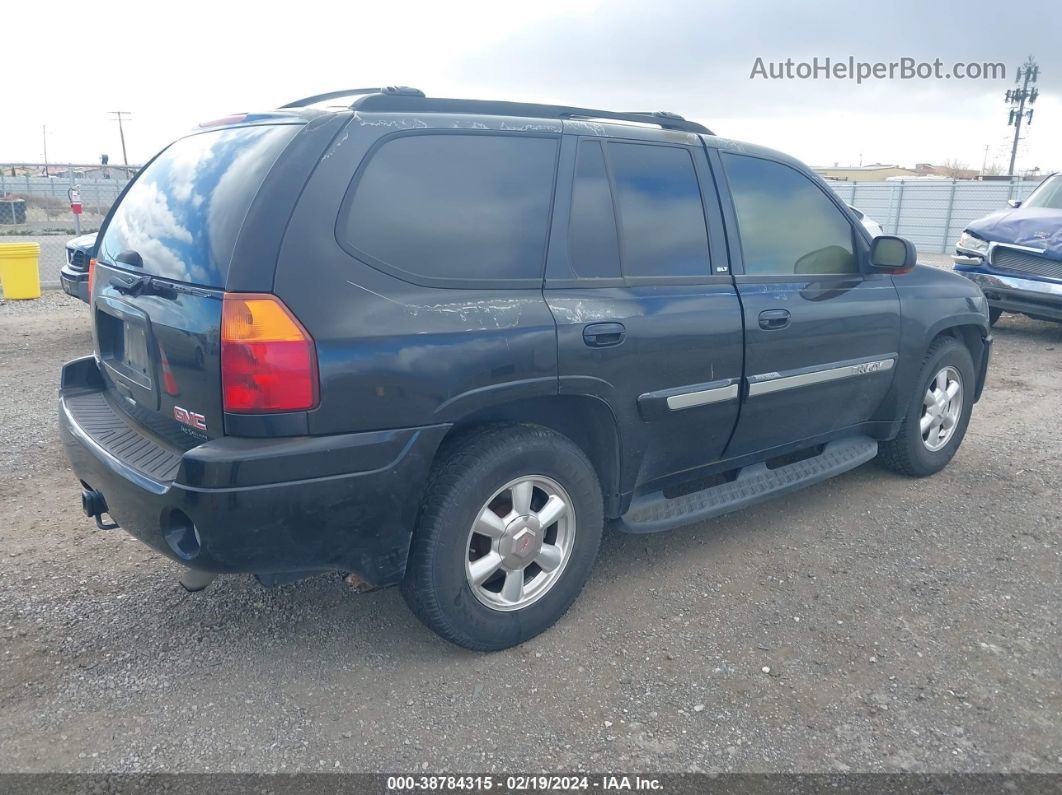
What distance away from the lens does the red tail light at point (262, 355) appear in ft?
7.93

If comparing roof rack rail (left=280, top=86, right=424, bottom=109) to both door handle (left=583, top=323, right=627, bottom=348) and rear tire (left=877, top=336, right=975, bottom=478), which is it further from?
rear tire (left=877, top=336, right=975, bottom=478)

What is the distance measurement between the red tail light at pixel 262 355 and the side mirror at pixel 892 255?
303 cm

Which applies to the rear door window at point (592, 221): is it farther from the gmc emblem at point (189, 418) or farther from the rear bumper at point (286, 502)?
the gmc emblem at point (189, 418)

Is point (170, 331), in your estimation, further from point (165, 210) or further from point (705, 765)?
point (705, 765)

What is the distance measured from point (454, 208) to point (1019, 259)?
8.27 m

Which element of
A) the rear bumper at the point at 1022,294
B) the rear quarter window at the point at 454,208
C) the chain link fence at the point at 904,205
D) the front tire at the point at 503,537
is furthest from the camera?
the chain link fence at the point at 904,205

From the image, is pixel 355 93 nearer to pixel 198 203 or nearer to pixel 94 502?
pixel 198 203

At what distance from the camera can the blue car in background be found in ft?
28.4

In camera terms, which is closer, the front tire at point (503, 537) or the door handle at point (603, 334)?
the front tire at point (503, 537)

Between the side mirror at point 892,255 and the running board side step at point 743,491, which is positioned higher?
the side mirror at point 892,255

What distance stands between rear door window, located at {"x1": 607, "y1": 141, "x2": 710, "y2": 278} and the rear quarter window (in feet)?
1.20

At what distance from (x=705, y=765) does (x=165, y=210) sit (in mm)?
2568

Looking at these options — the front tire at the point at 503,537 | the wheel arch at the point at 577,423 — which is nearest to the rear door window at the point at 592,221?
the wheel arch at the point at 577,423

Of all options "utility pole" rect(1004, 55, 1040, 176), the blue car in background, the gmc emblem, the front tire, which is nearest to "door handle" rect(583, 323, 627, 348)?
the front tire
